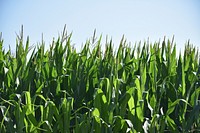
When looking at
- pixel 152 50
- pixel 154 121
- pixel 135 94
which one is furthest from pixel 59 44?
pixel 154 121

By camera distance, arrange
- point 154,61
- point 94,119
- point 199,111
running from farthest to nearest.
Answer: point 154,61, point 199,111, point 94,119

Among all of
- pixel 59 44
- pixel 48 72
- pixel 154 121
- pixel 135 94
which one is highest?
pixel 59 44

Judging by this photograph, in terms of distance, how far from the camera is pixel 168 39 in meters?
3.05

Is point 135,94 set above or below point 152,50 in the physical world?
below

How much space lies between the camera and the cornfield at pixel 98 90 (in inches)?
87.5

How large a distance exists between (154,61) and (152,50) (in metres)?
0.40

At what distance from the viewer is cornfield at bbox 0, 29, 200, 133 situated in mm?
2223

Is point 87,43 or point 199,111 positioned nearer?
point 199,111

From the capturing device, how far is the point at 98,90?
2250 millimetres

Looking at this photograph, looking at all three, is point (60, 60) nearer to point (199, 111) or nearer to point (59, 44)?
point (59, 44)

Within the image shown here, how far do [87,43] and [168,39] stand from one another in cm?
66

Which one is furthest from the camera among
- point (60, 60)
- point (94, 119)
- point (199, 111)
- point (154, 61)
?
point (60, 60)

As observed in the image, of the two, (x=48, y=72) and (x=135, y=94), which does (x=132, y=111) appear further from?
(x=48, y=72)

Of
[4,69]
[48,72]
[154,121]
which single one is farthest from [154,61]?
[4,69]
